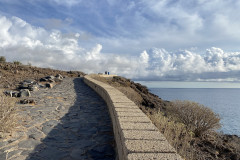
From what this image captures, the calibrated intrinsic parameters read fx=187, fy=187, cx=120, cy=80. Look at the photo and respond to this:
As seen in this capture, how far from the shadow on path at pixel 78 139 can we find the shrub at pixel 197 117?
4.62 m

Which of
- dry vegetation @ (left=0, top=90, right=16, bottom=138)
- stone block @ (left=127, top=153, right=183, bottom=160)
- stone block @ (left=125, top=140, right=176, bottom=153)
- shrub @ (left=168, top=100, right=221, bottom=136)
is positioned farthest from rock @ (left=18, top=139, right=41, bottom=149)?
shrub @ (left=168, top=100, right=221, bottom=136)

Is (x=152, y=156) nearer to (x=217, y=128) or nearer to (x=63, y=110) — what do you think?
(x=63, y=110)

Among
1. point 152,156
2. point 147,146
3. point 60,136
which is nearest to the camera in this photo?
point 152,156

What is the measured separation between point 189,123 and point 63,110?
5.59 metres

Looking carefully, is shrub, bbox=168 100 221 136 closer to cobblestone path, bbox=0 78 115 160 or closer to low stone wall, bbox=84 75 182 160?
cobblestone path, bbox=0 78 115 160

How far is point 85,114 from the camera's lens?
5.56 meters

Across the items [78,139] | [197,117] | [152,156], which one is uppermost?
[152,156]

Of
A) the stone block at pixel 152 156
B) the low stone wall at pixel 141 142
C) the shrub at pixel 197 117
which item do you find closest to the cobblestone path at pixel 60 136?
the low stone wall at pixel 141 142

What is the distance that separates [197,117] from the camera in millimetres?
8383

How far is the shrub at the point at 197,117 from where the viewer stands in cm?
811

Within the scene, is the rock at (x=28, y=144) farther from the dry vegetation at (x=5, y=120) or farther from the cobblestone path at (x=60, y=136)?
the dry vegetation at (x=5, y=120)

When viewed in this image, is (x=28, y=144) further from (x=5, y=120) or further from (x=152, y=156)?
(x=152, y=156)

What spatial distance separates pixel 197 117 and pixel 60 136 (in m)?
6.54

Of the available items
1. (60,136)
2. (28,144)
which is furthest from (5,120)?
(60,136)
